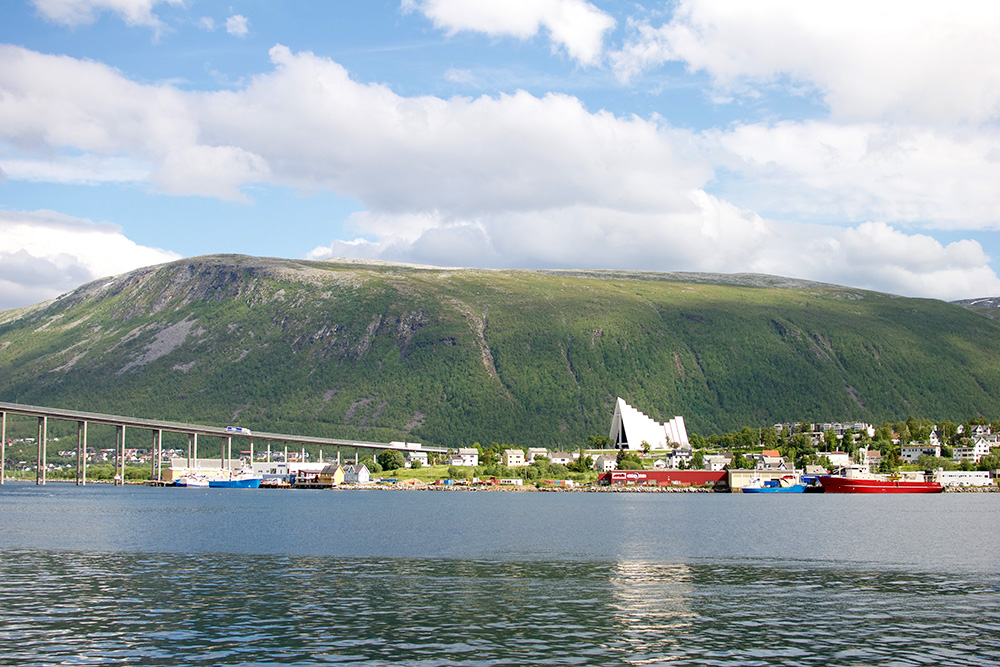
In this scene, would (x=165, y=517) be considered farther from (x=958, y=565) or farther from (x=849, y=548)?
(x=958, y=565)

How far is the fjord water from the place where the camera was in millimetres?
34594

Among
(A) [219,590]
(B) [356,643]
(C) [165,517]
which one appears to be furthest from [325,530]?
(B) [356,643]

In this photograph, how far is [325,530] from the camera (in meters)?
87.3

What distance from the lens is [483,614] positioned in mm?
41531

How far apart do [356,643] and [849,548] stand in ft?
158

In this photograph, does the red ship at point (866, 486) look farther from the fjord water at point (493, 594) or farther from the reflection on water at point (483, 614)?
the reflection on water at point (483, 614)

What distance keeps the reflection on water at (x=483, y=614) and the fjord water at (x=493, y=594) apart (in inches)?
5.3

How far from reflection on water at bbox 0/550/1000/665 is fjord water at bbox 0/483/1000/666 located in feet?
0.44

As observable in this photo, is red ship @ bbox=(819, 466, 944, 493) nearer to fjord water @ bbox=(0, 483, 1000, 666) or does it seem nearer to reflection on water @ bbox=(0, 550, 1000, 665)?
fjord water @ bbox=(0, 483, 1000, 666)

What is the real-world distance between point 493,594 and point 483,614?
18.5 feet

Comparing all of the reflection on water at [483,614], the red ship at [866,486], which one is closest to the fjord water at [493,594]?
the reflection on water at [483,614]

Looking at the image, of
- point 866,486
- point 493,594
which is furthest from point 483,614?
point 866,486

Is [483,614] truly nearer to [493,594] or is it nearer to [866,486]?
[493,594]

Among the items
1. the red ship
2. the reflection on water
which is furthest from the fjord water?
the red ship
